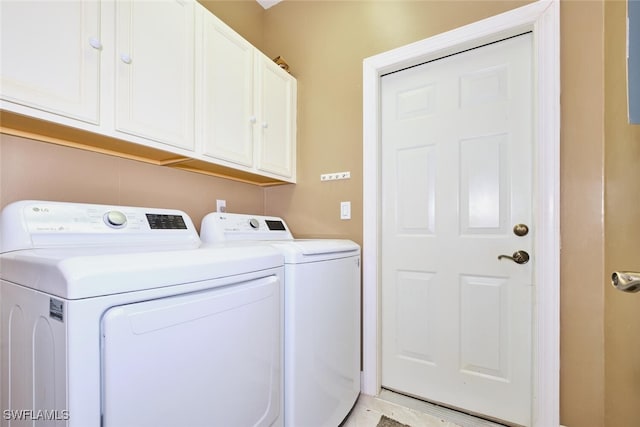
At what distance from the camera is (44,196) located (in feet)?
3.70

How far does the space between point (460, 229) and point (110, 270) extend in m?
1.57

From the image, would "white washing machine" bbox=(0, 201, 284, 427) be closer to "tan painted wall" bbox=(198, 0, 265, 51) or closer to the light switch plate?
the light switch plate

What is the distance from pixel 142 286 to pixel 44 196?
0.89 m

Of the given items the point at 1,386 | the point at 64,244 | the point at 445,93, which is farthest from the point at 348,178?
the point at 1,386

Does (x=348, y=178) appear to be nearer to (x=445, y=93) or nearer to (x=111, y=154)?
(x=445, y=93)

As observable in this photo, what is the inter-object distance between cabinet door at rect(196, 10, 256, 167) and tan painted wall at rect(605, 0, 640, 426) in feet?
4.99

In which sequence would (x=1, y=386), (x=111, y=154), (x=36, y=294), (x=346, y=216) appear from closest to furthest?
(x=36, y=294), (x=1, y=386), (x=111, y=154), (x=346, y=216)

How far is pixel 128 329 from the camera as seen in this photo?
0.61m

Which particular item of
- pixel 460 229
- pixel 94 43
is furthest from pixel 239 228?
pixel 460 229

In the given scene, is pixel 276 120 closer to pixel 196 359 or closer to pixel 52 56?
pixel 52 56

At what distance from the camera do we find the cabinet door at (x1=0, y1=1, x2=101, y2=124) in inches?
33.5

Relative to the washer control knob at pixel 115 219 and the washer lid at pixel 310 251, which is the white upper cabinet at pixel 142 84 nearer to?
the washer control knob at pixel 115 219

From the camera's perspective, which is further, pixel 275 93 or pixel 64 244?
pixel 275 93

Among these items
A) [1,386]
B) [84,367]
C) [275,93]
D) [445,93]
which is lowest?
[1,386]
